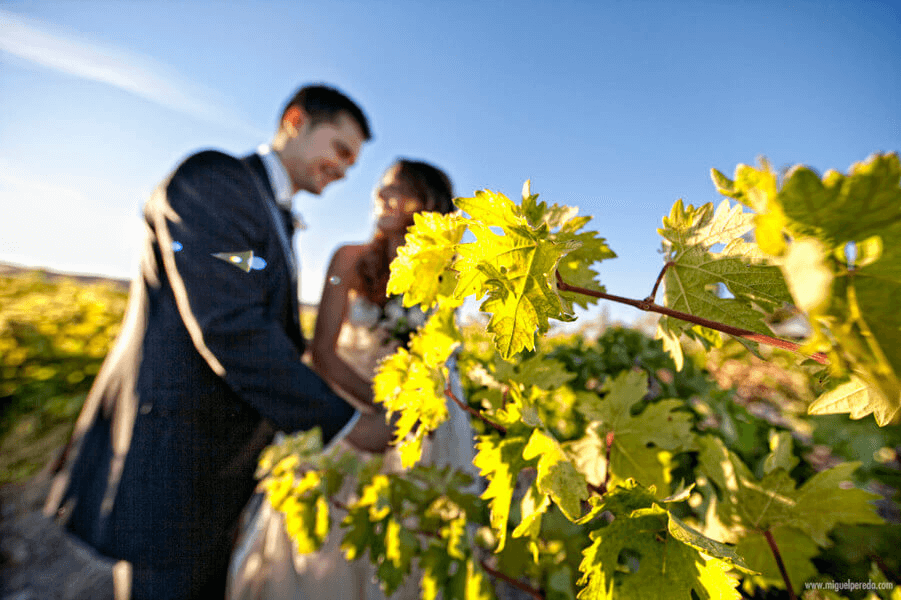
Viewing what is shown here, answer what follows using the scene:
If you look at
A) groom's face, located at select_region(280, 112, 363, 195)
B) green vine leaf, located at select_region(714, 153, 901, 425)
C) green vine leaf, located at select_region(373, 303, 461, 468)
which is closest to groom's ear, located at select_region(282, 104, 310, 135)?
groom's face, located at select_region(280, 112, 363, 195)

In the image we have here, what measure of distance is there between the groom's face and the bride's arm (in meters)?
0.78

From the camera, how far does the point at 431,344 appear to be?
2.60ft

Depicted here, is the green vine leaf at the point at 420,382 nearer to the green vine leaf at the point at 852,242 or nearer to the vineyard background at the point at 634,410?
the vineyard background at the point at 634,410

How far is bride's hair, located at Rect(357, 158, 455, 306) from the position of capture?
3.45 m

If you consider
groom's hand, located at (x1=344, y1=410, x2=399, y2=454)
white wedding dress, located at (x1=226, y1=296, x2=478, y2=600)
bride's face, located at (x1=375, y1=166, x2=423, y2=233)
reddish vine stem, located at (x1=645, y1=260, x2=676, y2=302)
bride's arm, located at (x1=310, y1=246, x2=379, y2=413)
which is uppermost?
bride's face, located at (x1=375, y1=166, x2=423, y2=233)

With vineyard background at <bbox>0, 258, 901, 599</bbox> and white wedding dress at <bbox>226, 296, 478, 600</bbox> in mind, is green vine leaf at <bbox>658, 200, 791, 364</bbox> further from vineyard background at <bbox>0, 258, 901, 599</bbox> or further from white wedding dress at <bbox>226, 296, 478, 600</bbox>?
white wedding dress at <bbox>226, 296, 478, 600</bbox>

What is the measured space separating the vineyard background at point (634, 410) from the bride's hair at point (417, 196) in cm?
124

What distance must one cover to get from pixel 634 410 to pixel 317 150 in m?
3.18

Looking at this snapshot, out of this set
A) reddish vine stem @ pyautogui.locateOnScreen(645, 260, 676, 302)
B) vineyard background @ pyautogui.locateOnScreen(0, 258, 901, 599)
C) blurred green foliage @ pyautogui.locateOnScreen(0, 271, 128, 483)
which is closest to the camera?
reddish vine stem @ pyautogui.locateOnScreen(645, 260, 676, 302)

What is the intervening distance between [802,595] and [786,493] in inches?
15.4

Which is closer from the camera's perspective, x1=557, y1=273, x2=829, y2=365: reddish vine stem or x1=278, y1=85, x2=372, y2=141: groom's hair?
x1=557, y1=273, x2=829, y2=365: reddish vine stem

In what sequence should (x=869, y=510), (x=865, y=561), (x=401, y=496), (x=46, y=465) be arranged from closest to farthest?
(x=869, y=510)
(x=865, y=561)
(x=401, y=496)
(x=46, y=465)

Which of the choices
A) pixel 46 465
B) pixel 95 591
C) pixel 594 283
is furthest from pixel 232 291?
pixel 46 465

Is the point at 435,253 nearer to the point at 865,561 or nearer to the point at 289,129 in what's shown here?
the point at 865,561
